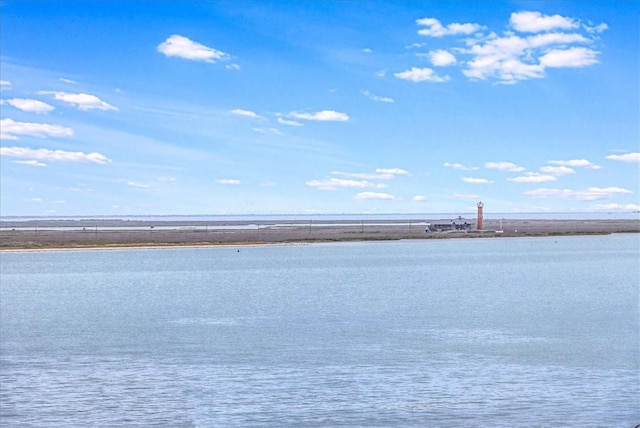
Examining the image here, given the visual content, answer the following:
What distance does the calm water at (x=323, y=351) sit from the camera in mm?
17219

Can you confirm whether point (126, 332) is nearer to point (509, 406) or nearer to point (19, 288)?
point (509, 406)

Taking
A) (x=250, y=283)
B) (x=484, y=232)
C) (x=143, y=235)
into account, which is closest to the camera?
(x=250, y=283)

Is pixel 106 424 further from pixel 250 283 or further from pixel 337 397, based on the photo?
pixel 250 283

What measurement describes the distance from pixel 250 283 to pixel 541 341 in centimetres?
2775

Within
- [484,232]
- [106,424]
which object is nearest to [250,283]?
[106,424]

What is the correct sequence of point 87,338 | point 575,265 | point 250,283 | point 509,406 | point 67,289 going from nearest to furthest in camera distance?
point 509,406 < point 87,338 < point 67,289 < point 250,283 < point 575,265

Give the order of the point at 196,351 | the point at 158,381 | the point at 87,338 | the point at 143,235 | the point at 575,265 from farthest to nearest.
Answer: the point at 143,235
the point at 575,265
the point at 87,338
the point at 196,351
the point at 158,381

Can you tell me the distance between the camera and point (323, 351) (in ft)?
79.4

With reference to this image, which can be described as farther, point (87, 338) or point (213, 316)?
point (213, 316)

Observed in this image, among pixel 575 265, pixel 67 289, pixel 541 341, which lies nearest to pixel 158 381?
pixel 541 341

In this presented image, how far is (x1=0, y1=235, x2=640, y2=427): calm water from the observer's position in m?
17.2

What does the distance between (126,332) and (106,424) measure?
43.8ft

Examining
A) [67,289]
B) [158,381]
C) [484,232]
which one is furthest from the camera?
[484,232]

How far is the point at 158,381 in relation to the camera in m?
20.1
